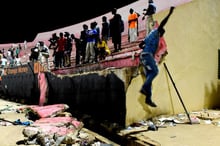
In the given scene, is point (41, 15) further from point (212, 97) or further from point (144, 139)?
point (144, 139)

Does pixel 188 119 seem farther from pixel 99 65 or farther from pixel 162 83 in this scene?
pixel 99 65

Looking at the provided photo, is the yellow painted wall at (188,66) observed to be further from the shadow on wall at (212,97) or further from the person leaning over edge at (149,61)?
the person leaning over edge at (149,61)

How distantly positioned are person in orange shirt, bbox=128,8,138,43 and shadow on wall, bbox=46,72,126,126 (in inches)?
57.0

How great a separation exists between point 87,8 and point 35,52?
5771mm

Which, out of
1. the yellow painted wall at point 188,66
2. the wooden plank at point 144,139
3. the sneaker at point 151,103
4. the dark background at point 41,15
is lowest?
the wooden plank at point 144,139

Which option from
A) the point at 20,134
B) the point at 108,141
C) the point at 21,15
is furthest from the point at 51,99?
the point at 21,15

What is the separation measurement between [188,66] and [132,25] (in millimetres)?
1937

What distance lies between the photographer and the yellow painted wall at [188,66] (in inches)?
305

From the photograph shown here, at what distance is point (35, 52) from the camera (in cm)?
1483

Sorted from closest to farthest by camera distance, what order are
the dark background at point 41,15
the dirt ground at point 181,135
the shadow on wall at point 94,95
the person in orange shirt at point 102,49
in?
the dirt ground at point 181,135 < the shadow on wall at point 94,95 < the person in orange shirt at point 102,49 < the dark background at point 41,15

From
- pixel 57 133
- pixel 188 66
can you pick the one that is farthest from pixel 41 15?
pixel 57 133

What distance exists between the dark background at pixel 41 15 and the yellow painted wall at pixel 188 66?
8657mm

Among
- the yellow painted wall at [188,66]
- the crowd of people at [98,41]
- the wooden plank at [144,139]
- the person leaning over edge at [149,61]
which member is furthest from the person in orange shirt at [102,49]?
the wooden plank at [144,139]

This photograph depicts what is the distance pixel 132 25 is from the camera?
29.5 feet
